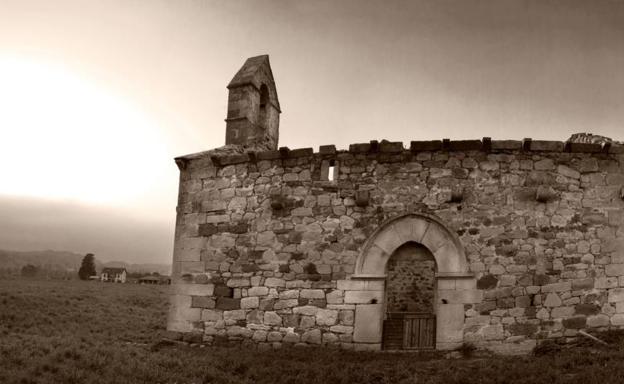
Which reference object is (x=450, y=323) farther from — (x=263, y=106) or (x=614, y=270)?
(x=263, y=106)

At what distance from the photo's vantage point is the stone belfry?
40.3 ft

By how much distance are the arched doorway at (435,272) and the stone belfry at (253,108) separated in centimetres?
419

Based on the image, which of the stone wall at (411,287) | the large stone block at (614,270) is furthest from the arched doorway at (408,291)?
the large stone block at (614,270)

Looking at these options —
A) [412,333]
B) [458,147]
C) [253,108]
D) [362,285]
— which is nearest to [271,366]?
[362,285]

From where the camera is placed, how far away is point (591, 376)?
687 cm

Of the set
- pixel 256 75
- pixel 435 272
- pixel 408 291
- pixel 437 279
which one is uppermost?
pixel 256 75

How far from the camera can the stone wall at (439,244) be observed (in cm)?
909

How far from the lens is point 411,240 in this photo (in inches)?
376

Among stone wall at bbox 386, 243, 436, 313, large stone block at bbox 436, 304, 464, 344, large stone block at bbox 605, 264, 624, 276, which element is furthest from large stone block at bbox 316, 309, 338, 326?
stone wall at bbox 386, 243, 436, 313

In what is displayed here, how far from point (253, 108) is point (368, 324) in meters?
5.67

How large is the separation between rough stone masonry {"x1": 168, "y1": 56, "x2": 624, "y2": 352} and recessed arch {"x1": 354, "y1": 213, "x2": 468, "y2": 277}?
0.02m

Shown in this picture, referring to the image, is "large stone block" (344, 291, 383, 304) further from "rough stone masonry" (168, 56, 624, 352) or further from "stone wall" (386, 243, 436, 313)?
"stone wall" (386, 243, 436, 313)

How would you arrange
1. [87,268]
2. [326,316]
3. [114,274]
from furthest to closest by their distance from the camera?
[114,274]
[87,268]
[326,316]

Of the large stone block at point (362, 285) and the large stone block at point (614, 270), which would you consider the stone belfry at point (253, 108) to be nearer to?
the large stone block at point (362, 285)
